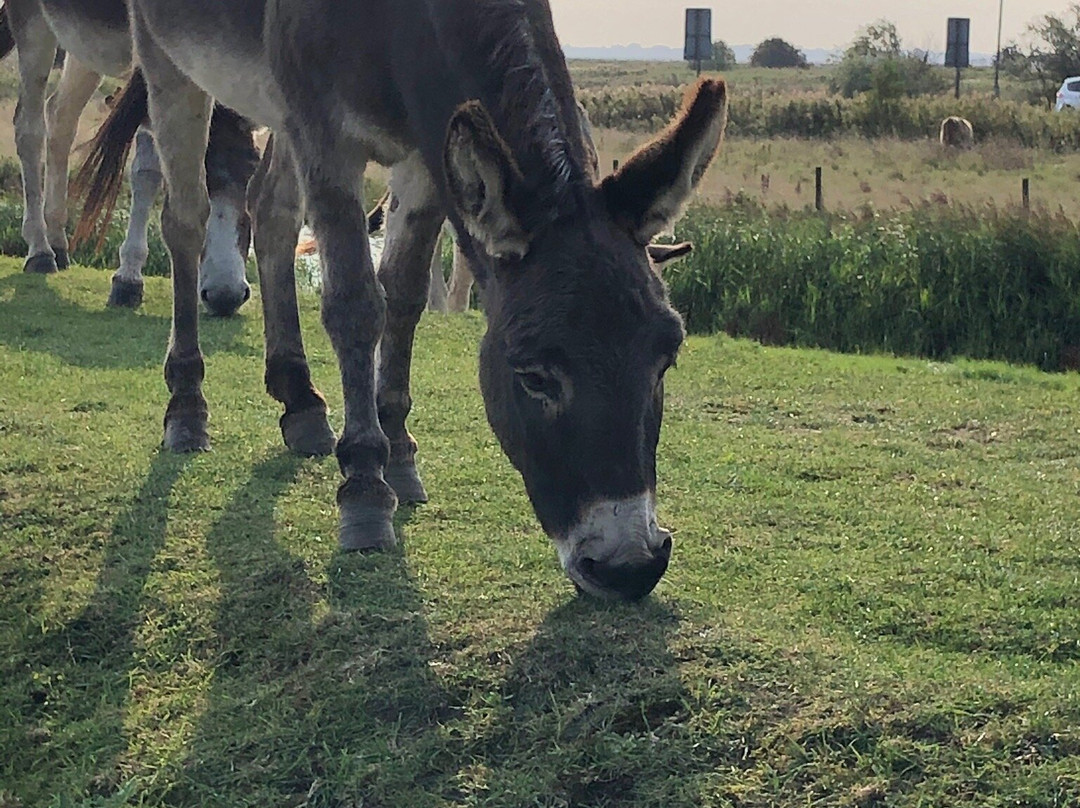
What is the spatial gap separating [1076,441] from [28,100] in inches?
306

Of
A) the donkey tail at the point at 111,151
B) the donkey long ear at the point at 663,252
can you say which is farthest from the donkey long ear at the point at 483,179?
the donkey tail at the point at 111,151

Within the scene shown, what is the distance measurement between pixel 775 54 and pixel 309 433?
124 metres

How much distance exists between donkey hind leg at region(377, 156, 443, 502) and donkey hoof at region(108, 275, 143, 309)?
4.59 meters

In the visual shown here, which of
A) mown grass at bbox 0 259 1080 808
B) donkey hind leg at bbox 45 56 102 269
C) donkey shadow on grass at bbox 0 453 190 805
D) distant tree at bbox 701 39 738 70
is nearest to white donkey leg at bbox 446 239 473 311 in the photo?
donkey hind leg at bbox 45 56 102 269

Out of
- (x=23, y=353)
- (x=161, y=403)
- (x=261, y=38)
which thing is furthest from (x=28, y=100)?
(x=261, y=38)

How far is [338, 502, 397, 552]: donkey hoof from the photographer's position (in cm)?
431

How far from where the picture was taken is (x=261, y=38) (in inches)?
195

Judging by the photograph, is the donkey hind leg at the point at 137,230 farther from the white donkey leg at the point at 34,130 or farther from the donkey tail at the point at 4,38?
the donkey tail at the point at 4,38

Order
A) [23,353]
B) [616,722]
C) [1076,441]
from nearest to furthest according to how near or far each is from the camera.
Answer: [616,722], [1076,441], [23,353]

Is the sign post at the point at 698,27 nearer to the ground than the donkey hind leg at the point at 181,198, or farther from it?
farther from it

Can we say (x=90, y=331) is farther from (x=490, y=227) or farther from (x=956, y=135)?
(x=956, y=135)

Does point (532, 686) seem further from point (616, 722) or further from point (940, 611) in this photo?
point (940, 611)

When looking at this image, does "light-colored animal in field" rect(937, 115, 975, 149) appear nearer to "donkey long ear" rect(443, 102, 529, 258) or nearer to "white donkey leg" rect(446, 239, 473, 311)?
"white donkey leg" rect(446, 239, 473, 311)

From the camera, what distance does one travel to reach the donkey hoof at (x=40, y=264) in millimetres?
10203
